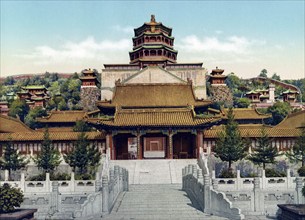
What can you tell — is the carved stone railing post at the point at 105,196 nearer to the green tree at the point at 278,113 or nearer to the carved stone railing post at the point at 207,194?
the carved stone railing post at the point at 207,194

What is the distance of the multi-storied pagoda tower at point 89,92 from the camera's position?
68562mm

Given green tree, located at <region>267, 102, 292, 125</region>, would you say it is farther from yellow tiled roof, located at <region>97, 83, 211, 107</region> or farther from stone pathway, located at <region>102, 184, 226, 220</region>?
stone pathway, located at <region>102, 184, 226, 220</region>

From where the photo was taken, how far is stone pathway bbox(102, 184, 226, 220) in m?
20.7

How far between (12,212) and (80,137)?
14.1m

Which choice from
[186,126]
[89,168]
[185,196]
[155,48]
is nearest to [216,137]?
[186,126]

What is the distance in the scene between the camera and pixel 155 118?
3853 centimetres

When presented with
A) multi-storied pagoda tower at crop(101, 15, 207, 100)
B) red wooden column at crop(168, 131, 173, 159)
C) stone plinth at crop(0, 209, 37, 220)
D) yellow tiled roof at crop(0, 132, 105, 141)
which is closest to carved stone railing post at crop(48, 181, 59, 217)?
stone plinth at crop(0, 209, 37, 220)

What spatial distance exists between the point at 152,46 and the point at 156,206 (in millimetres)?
39073

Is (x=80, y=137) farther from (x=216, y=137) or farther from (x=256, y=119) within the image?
(x=256, y=119)

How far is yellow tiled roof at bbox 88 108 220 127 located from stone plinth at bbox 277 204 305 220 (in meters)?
17.7

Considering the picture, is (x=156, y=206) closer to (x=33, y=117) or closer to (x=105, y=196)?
(x=105, y=196)

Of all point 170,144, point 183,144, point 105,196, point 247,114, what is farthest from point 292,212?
point 247,114

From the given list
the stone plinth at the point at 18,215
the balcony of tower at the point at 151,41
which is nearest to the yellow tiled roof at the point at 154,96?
the balcony of tower at the point at 151,41

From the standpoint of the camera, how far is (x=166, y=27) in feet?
201
